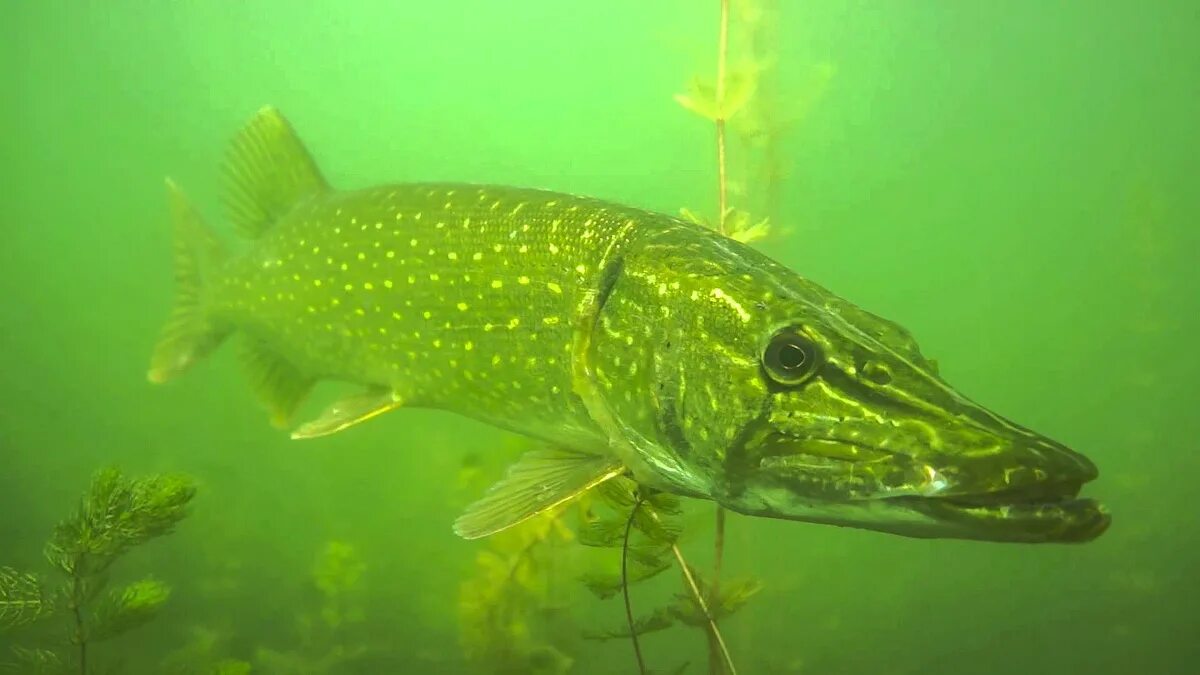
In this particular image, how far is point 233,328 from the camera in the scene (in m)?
3.49

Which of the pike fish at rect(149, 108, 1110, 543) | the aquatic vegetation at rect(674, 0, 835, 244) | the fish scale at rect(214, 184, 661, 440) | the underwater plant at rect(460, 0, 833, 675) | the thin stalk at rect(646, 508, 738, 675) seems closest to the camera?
the pike fish at rect(149, 108, 1110, 543)

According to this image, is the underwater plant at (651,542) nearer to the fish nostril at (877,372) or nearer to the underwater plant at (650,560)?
the underwater plant at (650,560)

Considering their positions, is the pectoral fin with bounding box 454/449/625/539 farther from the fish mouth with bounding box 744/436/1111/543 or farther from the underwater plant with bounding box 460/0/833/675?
the fish mouth with bounding box 744/436/1111/543

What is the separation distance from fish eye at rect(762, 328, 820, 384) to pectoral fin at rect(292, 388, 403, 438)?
161 centimetres

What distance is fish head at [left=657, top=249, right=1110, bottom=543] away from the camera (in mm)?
1228

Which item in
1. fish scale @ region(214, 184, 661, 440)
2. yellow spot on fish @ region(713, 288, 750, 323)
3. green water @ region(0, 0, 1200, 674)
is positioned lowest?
green water @ region(0, 0, 1200, 674)

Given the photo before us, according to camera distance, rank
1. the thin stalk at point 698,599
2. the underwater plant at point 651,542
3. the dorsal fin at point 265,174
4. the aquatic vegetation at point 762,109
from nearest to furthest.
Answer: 1. the underwater plant at point 651,542
2. the thin stalk at point 698,599
3. the dorsal fin at point 265,174
4. the aquatic vegetation at point 762,109

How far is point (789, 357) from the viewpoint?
61.4 inches

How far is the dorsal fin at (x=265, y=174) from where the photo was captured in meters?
3.36

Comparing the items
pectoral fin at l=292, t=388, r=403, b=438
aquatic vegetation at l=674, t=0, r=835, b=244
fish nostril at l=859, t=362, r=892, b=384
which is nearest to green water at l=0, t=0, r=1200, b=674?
aquatic vegetation at l=674, t=0, r=835, b=244

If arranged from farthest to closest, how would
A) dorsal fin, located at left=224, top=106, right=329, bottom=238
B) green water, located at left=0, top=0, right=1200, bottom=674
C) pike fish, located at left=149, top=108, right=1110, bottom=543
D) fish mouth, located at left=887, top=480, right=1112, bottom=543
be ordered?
green water, located at left=0, top=0, right=1200, bottom=674, dorsal fin, located at left=224, top=106, right=329, bottom=238, pike fish, located at left=149, top=108, right=1110, bottom=543, fish mouth, located at left=887, top=480, right=1112, bottom=543

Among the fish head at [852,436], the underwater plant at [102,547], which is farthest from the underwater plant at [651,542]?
the underwater plant at [102,547]

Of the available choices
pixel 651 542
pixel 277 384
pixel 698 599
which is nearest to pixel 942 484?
pixel 651 542

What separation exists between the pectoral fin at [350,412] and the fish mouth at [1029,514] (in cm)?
201
